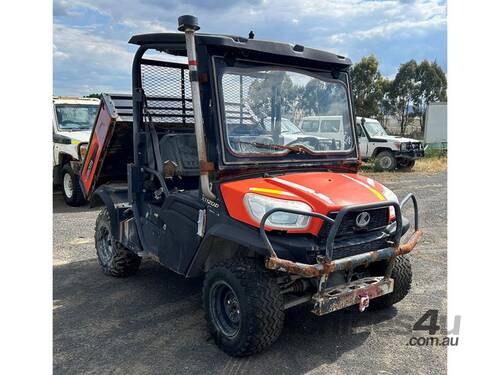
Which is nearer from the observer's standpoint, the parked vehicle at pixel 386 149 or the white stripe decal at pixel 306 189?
the white stripe decal at pixel 306 189

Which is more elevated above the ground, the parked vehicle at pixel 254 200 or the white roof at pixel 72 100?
the white roof at pixel 72 100

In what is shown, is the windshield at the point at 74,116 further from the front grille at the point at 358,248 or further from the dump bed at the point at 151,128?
the front grille at the point at 358,248

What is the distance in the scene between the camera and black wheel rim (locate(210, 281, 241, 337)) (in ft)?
11.9

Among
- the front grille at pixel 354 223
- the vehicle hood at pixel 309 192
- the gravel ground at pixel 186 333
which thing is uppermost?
the vehicle hood at pixel 309 192

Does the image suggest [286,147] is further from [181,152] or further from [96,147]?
[96,147]

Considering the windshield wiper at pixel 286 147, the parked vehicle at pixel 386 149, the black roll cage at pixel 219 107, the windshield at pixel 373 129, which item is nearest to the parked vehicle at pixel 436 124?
the windshield at pixel 373 129

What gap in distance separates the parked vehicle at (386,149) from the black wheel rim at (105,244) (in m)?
12.4

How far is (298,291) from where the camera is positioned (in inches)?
149

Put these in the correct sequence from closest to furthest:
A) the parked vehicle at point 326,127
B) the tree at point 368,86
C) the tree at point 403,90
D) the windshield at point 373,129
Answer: the parked vehicle at point 326,127
the windshield at point 373,129
the tree at point 368,86
the tree at point 403,90

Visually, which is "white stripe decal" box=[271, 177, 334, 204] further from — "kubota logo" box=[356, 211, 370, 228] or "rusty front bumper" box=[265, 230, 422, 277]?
"rusty front bumper" box=[265, 230, 422, 277]

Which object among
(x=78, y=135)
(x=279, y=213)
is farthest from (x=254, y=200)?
(x=78, y=135)

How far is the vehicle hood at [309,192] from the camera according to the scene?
3.47 m

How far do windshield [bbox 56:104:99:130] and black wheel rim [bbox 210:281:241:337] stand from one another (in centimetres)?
759

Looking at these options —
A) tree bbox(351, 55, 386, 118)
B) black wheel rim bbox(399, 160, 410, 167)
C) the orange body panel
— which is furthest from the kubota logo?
tree bbox(351, 55, 386, 118)
